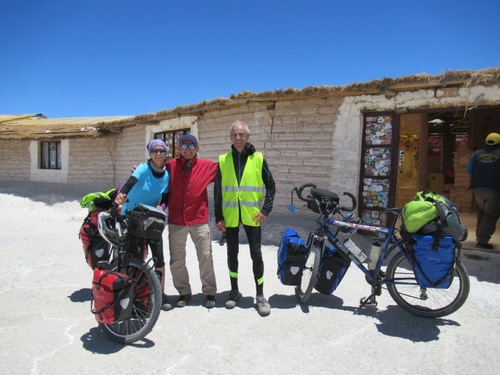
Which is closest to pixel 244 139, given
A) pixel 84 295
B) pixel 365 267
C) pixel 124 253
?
pixel 124 253

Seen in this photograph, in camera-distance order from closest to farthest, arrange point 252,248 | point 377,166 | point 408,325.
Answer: point 408,325, point 252,248, point 377,166

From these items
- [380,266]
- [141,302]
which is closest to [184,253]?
[141,302]

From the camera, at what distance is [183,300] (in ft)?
11.0

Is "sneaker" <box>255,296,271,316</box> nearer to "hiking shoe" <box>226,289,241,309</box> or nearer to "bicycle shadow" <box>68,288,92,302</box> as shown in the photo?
"hiking shoe" <box>226,289,241,309</box>

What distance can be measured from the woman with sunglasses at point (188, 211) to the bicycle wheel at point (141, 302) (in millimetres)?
576

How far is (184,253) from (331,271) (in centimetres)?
142

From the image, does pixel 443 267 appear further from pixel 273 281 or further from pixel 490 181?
pixel 490 181

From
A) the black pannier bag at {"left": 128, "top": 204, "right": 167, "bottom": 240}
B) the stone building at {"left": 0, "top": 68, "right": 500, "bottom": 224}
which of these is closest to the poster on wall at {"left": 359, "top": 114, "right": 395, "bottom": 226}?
the stone building at {"left": 0, "top": 68, "right": 500, "bottom": 224}

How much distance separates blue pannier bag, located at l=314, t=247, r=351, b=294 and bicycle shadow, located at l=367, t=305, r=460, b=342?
460 millimetres

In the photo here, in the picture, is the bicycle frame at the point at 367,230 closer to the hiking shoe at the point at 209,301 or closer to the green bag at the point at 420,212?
the green bag at the point at 420,212

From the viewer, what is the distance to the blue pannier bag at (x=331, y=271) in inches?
131

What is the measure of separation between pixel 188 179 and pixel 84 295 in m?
1.70

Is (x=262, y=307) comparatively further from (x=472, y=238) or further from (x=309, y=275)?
(x=472, y=238)

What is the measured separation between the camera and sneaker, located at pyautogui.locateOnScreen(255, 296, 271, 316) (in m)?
3.16
